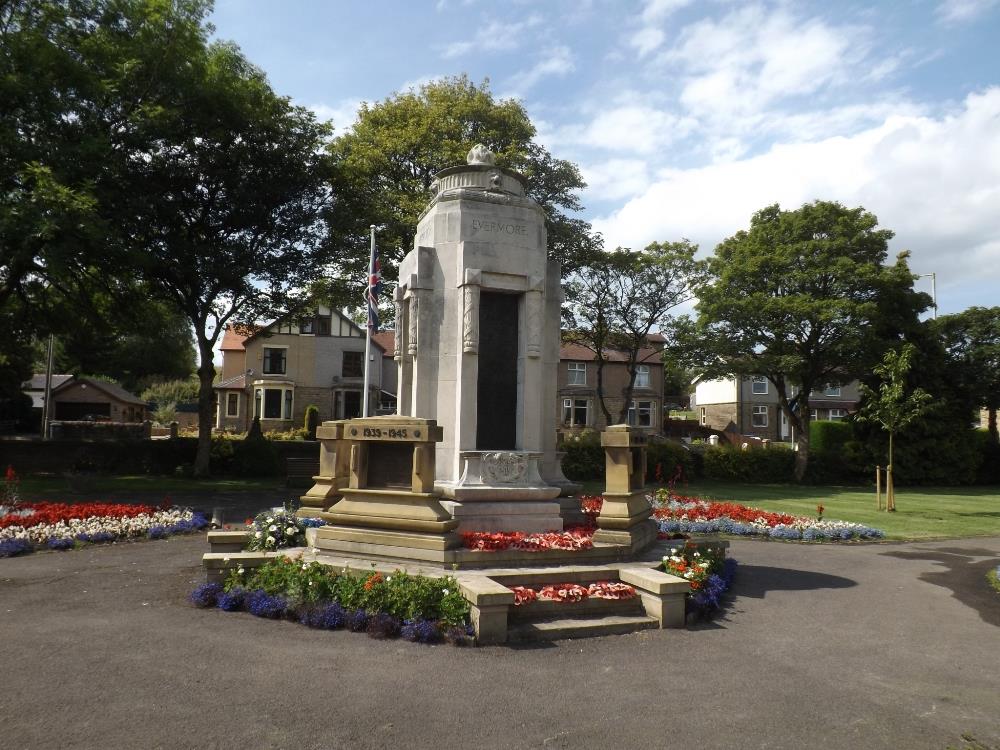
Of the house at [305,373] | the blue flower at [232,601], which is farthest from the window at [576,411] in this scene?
→ the blue flower at [232,601]

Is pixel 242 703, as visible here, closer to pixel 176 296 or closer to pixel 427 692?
pixel 427 692

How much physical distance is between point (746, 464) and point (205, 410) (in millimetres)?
25437

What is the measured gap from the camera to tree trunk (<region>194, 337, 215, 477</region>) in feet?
91.2

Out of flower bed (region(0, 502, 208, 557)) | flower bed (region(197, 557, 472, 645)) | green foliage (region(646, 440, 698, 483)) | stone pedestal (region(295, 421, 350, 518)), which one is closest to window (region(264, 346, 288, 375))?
green foliage (region(646, 440, 698, 483))

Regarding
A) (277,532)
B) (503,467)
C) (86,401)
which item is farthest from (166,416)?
(503,467)

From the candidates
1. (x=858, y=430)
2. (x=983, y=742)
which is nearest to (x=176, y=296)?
(x=983, y=742)

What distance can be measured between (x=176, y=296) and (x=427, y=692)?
25500 mm

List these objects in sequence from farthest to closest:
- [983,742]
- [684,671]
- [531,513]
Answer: [531,513] → [684,671] → [983,742]

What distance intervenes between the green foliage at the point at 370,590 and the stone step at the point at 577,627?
70 cm

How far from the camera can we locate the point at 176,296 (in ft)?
90.1

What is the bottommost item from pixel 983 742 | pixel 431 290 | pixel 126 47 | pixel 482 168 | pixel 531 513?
pixel 983 742

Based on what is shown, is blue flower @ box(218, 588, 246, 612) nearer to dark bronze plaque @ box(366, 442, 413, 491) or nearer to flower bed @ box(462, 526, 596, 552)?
dark bronze plaque @ box(366, 442, 413, 491)

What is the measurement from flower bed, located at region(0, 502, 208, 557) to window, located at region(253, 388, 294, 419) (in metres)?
33.4

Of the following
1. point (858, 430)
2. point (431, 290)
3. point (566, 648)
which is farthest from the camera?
point (858, 430)
